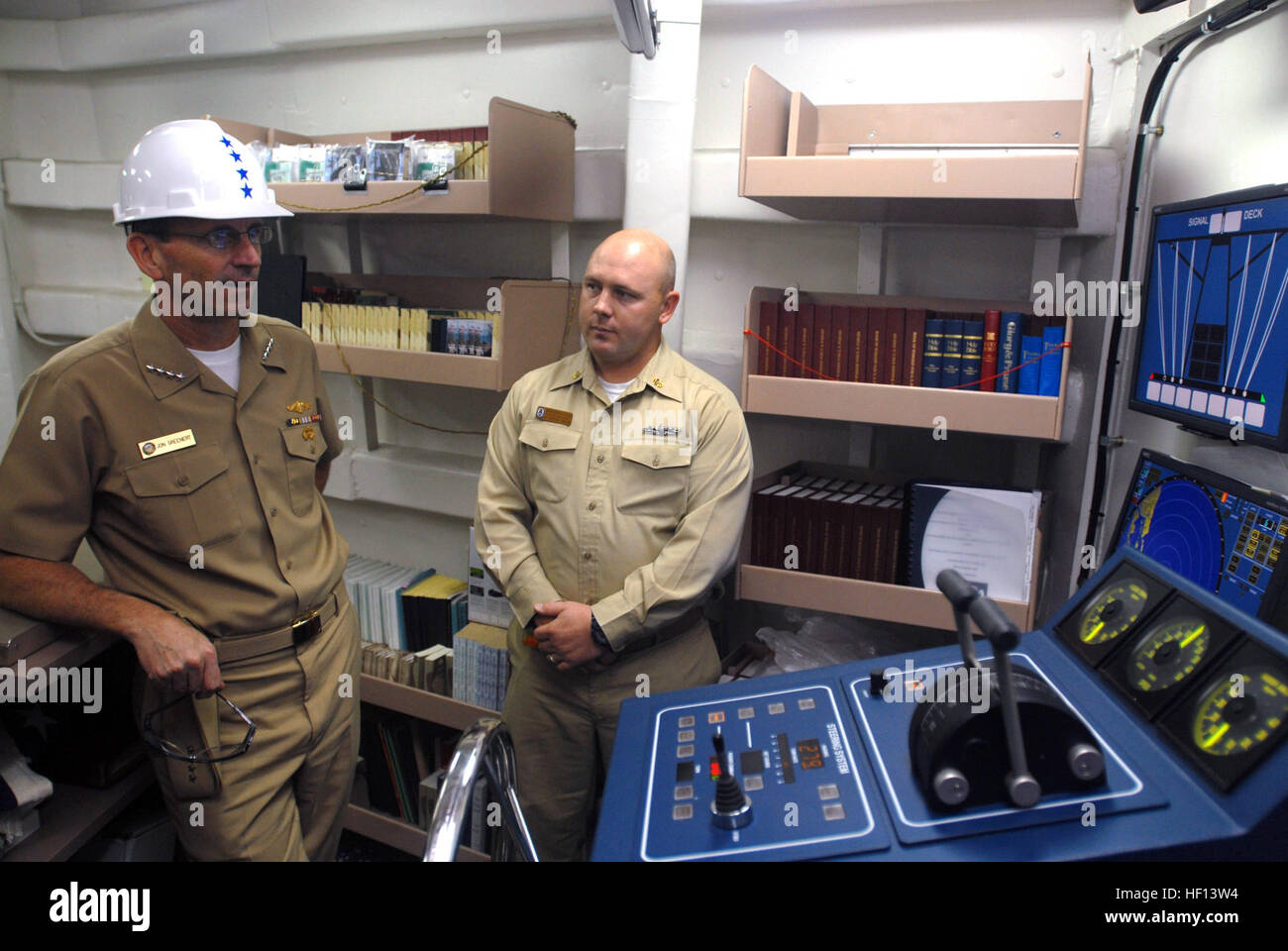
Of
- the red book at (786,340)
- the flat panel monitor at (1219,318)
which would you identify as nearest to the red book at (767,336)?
the red book at (786,340)

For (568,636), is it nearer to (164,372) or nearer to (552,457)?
(552,457)

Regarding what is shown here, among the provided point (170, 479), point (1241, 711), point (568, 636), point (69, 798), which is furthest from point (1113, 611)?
point (69, 798)

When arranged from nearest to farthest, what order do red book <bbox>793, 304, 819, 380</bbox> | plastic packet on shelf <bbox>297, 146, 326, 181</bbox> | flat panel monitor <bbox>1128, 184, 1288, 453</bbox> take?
flat panel monitor <bbox>1128, 184, 1288, 453</bbox>, red book <bbox>793, 304, 819, 380</bbox>, plastic packet on shelf <bbox>297, 146, 326, 181</bbox>

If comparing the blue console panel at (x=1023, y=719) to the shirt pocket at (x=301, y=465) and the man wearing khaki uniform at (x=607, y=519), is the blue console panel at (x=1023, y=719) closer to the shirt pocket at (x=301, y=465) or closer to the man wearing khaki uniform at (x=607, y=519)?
the man wearing khaki uniform at (x=607, y=519)

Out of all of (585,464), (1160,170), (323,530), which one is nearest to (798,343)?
(585,464)

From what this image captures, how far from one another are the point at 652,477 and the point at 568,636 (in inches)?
15.4

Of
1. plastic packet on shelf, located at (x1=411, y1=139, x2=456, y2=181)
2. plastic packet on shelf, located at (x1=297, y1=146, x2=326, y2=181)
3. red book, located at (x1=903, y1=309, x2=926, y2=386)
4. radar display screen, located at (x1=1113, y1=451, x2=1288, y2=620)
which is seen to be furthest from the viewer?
plastic packet on shelf, located at (x1=297, y1=146, x2=326, y2=181)

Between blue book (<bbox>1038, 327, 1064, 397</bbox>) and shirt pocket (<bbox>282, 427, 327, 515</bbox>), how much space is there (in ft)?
5.27

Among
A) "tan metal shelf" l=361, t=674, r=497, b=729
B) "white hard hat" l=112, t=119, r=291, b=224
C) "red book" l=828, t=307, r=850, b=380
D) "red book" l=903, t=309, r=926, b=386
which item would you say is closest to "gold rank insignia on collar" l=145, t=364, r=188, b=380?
"white hard hat" l=112, t=119, r=291, b=224

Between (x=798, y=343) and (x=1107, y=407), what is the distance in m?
0.76

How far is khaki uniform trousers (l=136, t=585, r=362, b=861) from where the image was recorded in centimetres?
153

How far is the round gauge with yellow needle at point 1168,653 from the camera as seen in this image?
941mm

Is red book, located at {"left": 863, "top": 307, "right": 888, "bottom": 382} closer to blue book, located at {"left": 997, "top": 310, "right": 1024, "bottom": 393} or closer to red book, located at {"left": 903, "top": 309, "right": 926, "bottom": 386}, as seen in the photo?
red book, located at {"left": 903, "top": 309, "right": 926, "bottom": 386}

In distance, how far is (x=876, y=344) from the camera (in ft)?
6.68
